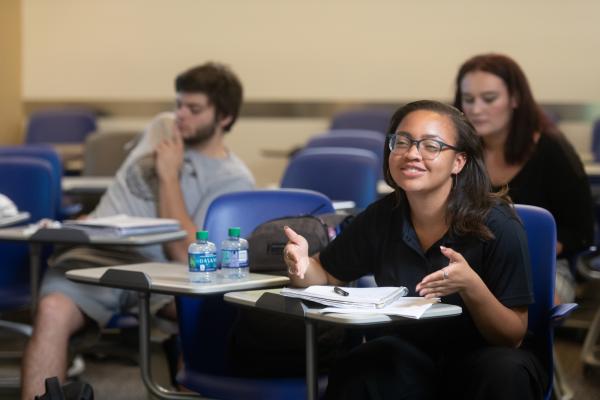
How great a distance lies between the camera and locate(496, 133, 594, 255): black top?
339 centimetres

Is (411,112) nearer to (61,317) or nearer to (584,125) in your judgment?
(61,317)

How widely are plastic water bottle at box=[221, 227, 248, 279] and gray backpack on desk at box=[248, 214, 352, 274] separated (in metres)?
0.18

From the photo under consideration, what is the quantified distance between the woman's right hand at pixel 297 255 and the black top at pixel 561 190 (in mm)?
1156

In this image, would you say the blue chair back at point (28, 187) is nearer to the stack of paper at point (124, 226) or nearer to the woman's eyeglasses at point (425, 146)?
the stack of paper at point (124, 226)

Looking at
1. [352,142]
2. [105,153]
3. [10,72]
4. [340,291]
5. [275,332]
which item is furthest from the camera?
[10,72]

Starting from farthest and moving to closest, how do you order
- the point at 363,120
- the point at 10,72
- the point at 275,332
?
the point at 10,72, the point at 363,120, the point at 275,332

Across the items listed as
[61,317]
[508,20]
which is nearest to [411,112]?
[61,317]

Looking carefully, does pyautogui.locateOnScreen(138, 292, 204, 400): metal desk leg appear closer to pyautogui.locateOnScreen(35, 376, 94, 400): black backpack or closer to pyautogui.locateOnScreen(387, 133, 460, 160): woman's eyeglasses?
pyautogui.locateOnScreen(35, 376, 94, 400): black backpack

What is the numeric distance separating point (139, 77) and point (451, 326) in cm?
616

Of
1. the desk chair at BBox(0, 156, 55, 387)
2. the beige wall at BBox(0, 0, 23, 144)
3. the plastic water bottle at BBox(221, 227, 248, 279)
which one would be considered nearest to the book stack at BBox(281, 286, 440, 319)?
the plastic water bottle at BBox(221, 227, 248, 279)

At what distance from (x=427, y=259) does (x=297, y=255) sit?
330 millimetres

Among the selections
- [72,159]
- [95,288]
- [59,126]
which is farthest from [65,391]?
[59,126]

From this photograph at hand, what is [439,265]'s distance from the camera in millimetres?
2445

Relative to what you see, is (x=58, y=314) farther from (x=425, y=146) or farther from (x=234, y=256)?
(x=425, y=146)
